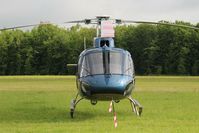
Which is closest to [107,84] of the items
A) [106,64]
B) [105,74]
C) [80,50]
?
[105,74]

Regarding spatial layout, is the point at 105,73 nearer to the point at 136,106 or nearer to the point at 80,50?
the point at 136,106

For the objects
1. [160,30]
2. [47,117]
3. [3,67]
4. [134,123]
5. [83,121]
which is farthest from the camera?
[160,30]

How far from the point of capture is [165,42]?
11669cm

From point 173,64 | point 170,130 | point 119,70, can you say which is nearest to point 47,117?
point 119,70

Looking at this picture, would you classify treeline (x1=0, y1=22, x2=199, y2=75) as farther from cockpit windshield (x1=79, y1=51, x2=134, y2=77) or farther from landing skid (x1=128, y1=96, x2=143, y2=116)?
cockpit windshield (x1=79, y1=51, x2=134, y2=77)

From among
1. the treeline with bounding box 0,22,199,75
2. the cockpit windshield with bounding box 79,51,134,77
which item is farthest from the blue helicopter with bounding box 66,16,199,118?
the treeline with bounding box 0,22,199,75

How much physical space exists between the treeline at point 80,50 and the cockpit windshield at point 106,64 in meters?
90.1

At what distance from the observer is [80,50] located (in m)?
114

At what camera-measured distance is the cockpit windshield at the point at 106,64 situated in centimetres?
1686

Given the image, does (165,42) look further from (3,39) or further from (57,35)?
(3,39)

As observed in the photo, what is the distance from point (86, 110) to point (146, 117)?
4.49 meters

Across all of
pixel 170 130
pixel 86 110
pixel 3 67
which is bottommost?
pixel 3 67

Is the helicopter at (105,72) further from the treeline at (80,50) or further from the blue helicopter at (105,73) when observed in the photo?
the treeline at (80,50)

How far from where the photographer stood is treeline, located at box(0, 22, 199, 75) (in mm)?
111188
